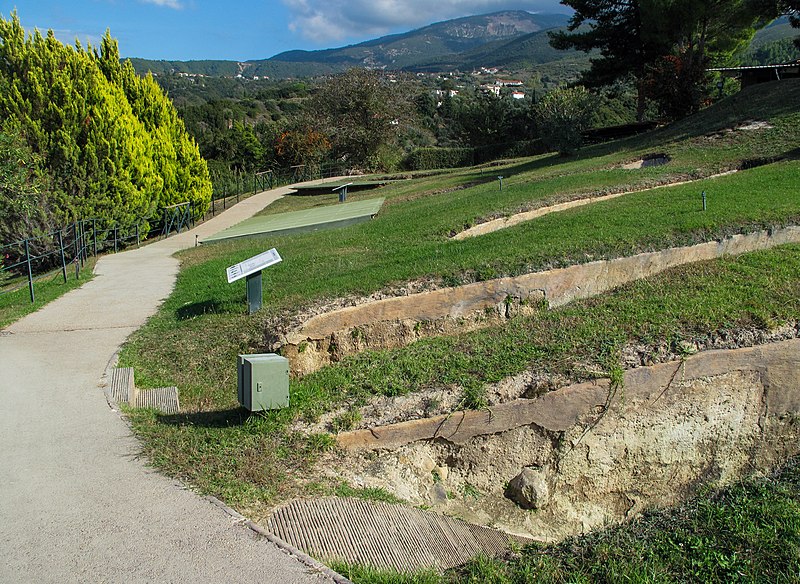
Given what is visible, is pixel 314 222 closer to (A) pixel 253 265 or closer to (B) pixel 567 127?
(A) pixel 253 265

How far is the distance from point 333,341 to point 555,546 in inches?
162

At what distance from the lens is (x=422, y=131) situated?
59.1 metres

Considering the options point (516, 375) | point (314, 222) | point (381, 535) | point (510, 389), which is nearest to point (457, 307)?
point (516, 375)

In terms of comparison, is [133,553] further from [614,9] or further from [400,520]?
[614,9]

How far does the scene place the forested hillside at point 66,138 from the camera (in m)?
17.0

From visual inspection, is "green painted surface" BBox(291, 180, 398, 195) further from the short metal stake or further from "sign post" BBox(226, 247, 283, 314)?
"sign post" BBox(226, 247, 283, 314)

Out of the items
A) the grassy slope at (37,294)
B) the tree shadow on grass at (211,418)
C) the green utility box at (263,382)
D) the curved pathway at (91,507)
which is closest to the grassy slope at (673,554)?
the curved pathway at (91,507)

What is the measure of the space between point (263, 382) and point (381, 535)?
175 centimetres

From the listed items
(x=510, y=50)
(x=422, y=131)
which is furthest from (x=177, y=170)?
(x=510, y=50)

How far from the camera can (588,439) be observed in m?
5.86

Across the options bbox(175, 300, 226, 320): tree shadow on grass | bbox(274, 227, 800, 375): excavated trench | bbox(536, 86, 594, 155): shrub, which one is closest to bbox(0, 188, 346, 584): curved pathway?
bbox(175, 300, 226, 320): tree shadow on grass

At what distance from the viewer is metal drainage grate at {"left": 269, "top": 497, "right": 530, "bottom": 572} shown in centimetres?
422

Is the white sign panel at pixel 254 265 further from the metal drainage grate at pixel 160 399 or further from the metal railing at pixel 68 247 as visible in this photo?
the metal railing at pixel 68 247

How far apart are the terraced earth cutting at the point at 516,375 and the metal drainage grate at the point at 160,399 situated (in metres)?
0.18
